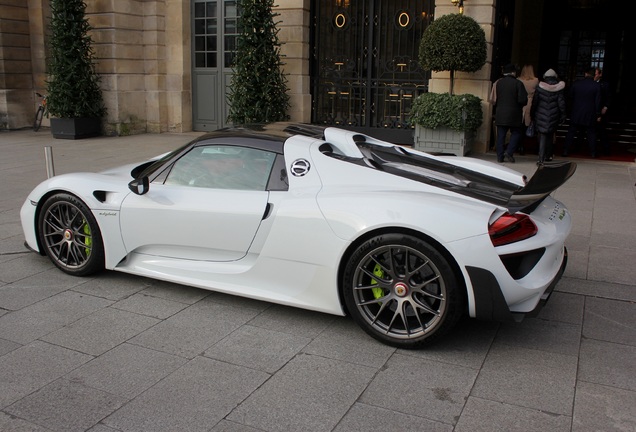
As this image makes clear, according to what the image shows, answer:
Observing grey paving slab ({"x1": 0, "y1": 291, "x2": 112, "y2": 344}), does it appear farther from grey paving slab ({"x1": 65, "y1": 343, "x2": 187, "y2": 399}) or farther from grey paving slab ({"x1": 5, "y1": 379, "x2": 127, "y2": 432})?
grey paving slab ({"x1": 5, "y1": 379, "x2": 127, "y2": 432})

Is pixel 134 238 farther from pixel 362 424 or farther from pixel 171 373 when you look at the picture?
pixel 362 424

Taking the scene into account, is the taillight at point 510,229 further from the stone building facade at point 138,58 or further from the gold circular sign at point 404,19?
the stone building facade at point 138,58

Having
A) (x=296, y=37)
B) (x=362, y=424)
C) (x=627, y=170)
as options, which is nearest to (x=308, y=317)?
(x=362, y=424)

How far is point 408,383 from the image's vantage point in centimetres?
358

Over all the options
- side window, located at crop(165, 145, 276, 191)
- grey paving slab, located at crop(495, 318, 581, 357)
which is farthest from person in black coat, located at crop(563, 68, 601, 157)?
side window, located at crop(165, 145, 276, 191)

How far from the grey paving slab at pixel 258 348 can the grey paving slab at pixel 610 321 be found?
1998mm

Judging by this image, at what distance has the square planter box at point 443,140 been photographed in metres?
11.6

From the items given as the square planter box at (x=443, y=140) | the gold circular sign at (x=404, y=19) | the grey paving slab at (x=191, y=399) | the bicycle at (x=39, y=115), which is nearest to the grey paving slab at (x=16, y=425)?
the grey paving slab at (x=191, y=399)

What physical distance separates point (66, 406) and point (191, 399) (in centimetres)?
64

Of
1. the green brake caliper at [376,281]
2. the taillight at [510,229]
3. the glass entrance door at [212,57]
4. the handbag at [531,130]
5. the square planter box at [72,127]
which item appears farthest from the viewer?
the glass entrance door at [212,57]

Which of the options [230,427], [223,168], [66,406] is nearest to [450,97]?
[223,168]

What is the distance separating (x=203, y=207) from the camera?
180 inches

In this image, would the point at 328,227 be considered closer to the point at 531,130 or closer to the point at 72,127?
the point at 531,130

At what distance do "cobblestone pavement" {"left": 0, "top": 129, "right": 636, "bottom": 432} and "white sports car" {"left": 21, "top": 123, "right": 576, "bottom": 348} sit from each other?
23 cm
